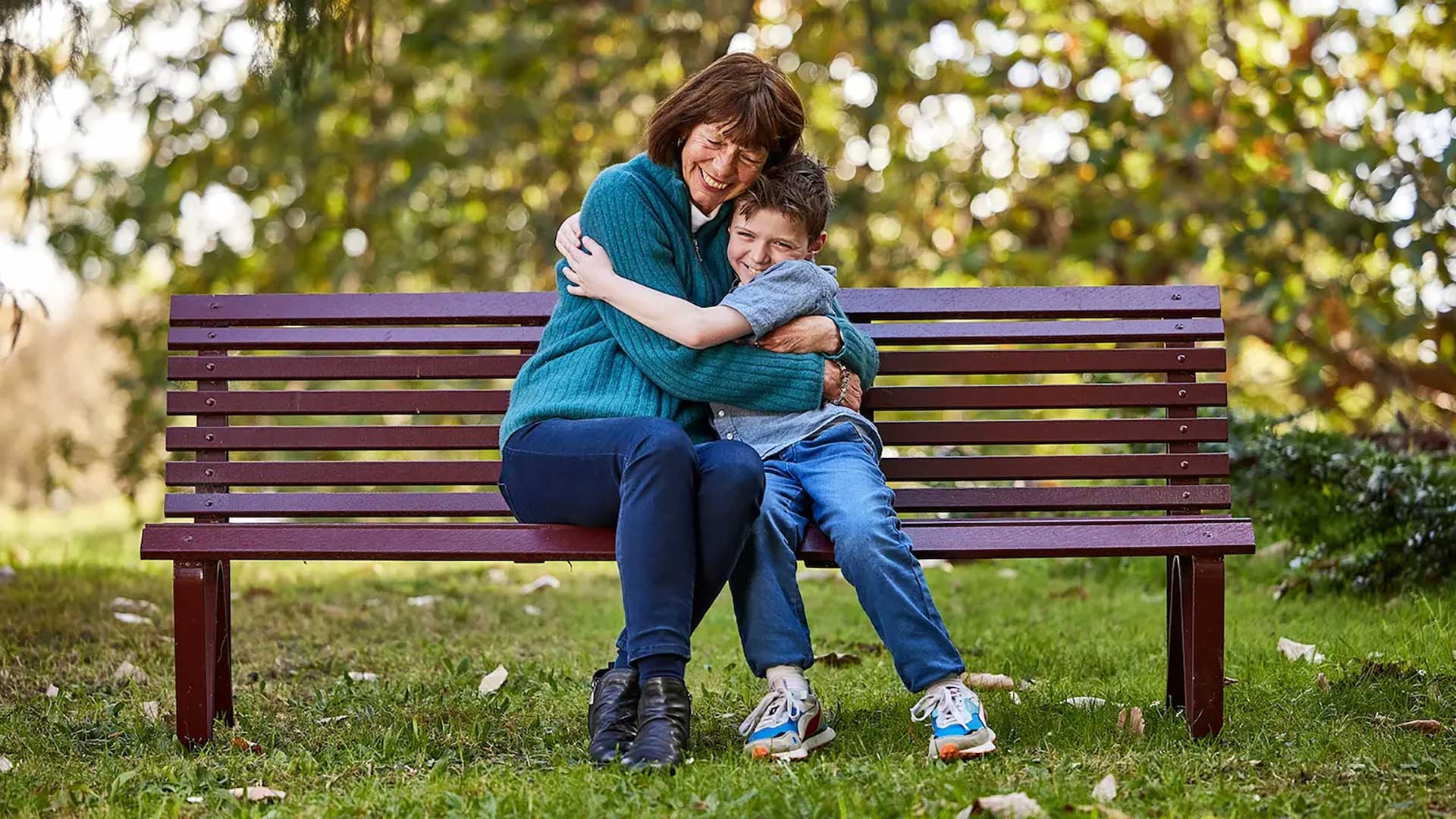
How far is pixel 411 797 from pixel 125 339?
630 centimetres

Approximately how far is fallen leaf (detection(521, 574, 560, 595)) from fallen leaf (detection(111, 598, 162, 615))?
1297 millimetres

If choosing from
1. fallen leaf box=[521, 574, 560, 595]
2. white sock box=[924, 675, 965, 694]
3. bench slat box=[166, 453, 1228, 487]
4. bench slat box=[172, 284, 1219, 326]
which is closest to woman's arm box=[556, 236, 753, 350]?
bench slat box=[172, 284, 1219, 326]

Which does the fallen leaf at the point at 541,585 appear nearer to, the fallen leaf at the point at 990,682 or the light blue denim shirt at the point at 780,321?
the fallen leaf at the point at 990,682

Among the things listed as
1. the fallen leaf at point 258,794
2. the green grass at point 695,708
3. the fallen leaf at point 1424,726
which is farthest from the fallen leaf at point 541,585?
the fallen leaf at point 1424,726

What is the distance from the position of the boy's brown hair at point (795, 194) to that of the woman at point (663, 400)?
38mm

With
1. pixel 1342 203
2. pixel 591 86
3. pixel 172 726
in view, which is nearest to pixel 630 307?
pixel 172 726

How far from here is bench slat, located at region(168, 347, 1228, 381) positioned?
3.43 m

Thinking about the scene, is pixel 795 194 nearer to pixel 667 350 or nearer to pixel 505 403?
pixel 667 350

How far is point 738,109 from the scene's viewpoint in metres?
3.19

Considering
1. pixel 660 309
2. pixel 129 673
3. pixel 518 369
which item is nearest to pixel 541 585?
pixel 129 673

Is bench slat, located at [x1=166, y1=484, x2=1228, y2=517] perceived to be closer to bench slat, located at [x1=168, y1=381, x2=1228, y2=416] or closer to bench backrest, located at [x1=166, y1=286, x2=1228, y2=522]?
bench backrest, located at [x1=166, y1=286, x2=1228, y2=522]

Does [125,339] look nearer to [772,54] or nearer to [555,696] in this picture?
[772,54]

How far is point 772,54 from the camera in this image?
864 cm

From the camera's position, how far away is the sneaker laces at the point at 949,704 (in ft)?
9.32
